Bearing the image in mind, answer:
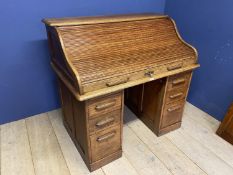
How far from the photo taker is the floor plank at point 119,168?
149cm

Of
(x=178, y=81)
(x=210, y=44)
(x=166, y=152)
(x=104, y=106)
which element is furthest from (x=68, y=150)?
(x=210, y=44)

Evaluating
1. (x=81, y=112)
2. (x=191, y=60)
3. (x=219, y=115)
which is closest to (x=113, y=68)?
(x=81, y=112)

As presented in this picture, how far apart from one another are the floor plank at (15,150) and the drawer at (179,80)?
47.7 inches

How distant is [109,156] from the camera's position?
153 centimetres

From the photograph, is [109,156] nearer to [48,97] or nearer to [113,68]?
[113,68]

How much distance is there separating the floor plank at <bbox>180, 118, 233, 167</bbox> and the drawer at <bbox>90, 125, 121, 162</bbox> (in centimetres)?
73

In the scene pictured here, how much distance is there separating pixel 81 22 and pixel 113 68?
0.39m

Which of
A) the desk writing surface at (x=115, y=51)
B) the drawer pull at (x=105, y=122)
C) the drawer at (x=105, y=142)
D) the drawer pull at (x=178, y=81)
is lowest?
the drawer at (x=105, y=142)

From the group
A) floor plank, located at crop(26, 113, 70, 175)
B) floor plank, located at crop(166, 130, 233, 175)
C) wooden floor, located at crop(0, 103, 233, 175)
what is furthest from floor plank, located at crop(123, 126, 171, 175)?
floor plank, located at crop(26, 113, 70, 175)

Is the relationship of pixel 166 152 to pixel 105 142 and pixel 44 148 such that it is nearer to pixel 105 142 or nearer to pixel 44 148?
pixel 105 142

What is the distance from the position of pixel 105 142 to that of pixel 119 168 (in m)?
0.25

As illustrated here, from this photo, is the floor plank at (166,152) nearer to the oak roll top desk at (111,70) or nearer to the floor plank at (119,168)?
the oak roll top desk at (111,70)

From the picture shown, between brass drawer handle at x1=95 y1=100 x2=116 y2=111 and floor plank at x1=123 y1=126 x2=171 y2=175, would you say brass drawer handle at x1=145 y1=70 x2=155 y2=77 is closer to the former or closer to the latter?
brass drawer handle at x1=95 y1=100 x2=116 y2=111

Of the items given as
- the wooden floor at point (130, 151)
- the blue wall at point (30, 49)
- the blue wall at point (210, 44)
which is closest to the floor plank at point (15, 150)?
the wooden floor at point (130, 151)
